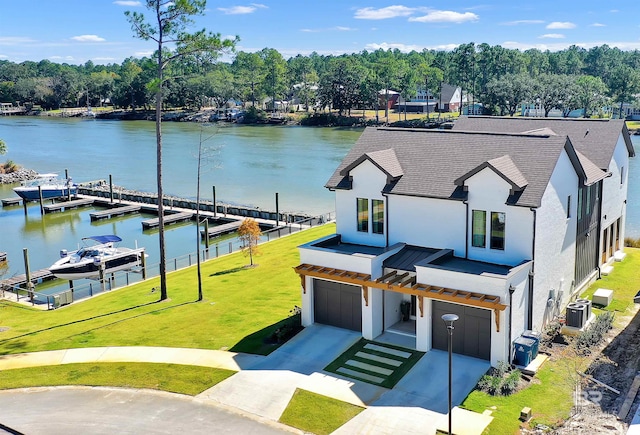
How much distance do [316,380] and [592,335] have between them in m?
11.0

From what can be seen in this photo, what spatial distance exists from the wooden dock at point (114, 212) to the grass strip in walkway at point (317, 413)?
4548 cm

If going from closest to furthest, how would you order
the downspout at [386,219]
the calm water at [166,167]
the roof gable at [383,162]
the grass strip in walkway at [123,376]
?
the grass strip in walkway at [123,376] → the roof gable at [383,162] → the downspout at [386,219] → the calm water at [166,167]

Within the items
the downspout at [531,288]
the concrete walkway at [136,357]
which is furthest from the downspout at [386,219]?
the concrete walkway at [136,357]

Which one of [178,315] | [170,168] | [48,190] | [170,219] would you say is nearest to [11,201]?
[48,190]

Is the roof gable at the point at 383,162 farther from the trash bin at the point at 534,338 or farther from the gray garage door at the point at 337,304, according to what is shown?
the trash bin at the point at 534,338

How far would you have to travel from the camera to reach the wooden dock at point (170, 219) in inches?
2319

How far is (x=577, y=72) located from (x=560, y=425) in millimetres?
173269

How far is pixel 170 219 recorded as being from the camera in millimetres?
59250

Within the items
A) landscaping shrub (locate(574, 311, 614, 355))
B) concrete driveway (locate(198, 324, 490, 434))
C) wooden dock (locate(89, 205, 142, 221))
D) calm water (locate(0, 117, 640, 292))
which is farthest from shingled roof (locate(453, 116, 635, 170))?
wooden dock (locate(89, 205, 142, 221))

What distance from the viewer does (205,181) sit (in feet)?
265

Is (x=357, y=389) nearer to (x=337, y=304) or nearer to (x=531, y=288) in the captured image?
(x=337, y=304)

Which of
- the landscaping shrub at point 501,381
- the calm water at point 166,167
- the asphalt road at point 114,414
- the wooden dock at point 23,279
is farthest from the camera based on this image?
the calm water at point 166,167

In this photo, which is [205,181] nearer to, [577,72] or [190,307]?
[190,307]

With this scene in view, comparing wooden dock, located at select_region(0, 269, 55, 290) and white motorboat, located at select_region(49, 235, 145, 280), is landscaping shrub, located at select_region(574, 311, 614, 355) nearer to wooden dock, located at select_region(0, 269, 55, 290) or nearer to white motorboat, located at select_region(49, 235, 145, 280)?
white motorboat, located at select_region(49, 235, 145, 280)
